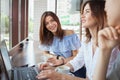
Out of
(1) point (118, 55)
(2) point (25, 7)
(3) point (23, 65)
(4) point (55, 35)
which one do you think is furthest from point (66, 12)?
(1) point (118, 55)

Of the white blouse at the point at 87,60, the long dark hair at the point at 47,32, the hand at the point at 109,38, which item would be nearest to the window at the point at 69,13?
the long dark hair at the point at 47,32

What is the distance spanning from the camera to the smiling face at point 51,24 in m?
2.65

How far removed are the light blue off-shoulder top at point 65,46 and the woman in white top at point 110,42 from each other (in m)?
1.61

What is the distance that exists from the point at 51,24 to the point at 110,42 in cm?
178

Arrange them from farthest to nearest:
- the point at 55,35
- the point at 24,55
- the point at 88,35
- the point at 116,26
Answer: the point at 55,35
the point at 24,55
the point at 88,35
the point at 116,26

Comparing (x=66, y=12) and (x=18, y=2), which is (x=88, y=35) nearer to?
(x=18, y=2)

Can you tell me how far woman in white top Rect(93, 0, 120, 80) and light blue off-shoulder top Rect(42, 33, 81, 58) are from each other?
5.27 ft

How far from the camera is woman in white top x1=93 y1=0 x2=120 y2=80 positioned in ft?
2.87

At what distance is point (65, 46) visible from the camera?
8.57 feet

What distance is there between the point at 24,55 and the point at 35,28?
10.6 feet

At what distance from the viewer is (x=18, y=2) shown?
3777 mm

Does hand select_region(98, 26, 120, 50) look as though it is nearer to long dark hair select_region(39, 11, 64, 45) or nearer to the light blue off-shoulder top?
the light blue off-shoulder top

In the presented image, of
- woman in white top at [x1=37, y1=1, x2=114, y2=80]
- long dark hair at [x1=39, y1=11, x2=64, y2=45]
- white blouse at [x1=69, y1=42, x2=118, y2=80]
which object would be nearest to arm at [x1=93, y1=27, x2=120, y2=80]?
white blouse at [x1=69, y1=42, x2=118, y2=80]

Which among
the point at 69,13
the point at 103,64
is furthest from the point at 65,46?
the point at 69,13
